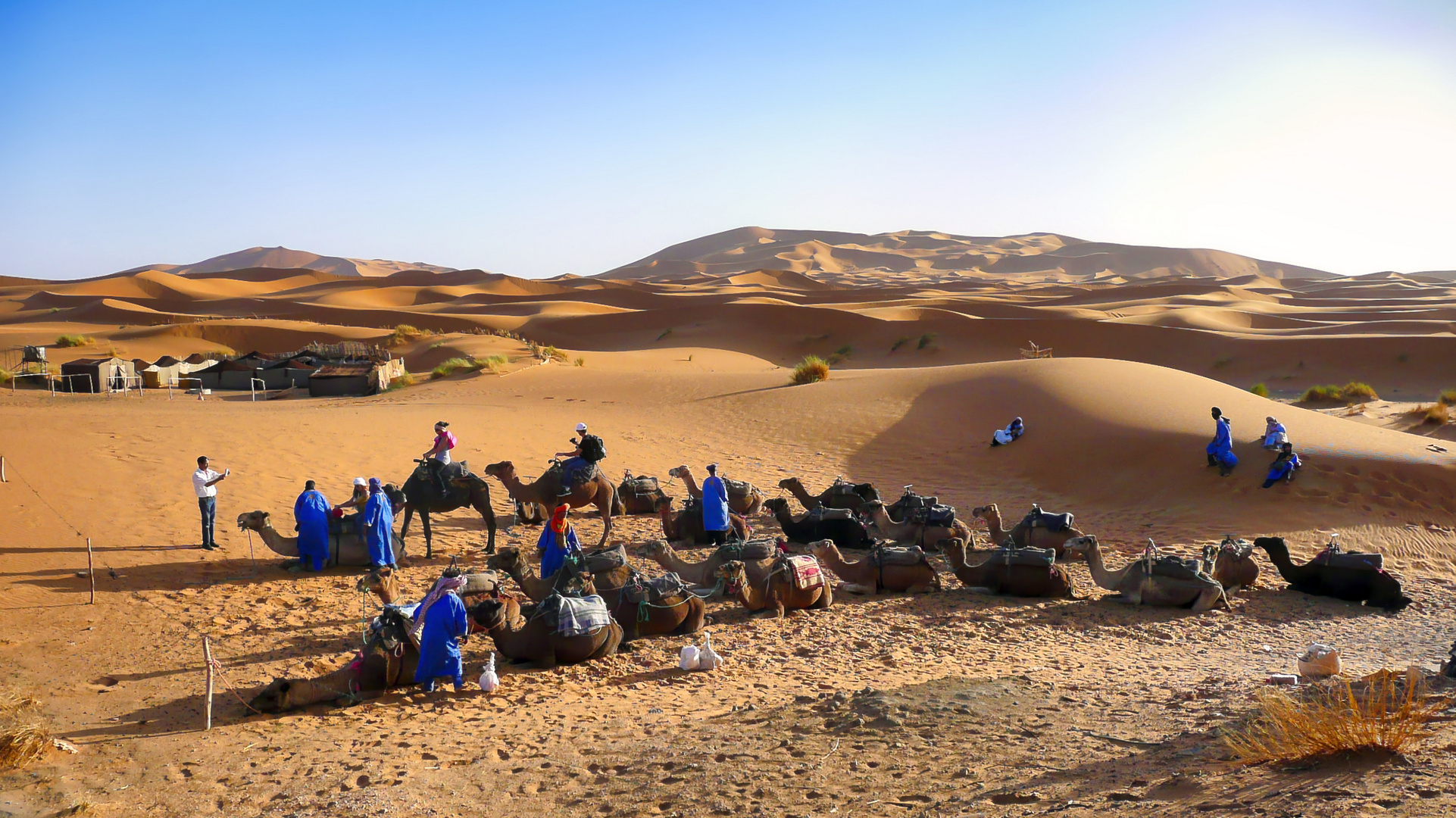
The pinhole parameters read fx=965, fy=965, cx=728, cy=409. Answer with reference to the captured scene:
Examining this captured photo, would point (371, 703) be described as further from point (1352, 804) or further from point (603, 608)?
point (1352, 804)

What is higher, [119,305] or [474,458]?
[119,305]

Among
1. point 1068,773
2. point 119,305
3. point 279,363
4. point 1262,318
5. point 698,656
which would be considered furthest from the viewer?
point 119,305

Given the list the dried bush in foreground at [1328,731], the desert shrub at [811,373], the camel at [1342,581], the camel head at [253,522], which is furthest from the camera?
the desert shrub at [811,373]

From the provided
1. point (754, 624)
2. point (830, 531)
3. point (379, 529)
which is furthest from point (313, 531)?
point (830, 531)

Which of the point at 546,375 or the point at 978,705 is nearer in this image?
the point at 978,705

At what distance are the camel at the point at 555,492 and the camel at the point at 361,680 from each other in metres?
4.22

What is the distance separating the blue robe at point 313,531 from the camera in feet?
→ 34.7

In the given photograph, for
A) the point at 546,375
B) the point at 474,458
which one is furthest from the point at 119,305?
the point at 474,458

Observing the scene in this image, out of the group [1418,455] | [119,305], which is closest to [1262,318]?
[1418,455]

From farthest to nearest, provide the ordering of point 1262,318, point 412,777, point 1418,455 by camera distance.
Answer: point 1262,318 → point 1418,455 → point 412,777

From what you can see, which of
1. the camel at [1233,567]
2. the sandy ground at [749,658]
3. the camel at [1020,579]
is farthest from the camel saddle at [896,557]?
the camel at [1233,567]

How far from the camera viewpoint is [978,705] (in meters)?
6.64

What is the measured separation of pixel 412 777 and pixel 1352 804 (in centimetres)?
494

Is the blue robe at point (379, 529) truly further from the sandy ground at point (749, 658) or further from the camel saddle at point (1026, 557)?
the camel saddle at point (1026, 557)
